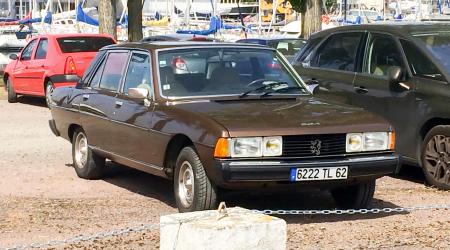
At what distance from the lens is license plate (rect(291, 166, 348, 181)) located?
6.93m

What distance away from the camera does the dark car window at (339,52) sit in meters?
10.3

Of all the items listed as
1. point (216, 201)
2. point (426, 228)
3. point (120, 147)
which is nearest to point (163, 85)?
point (120, 147)

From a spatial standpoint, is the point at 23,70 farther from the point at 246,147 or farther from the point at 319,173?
the point at 319,173

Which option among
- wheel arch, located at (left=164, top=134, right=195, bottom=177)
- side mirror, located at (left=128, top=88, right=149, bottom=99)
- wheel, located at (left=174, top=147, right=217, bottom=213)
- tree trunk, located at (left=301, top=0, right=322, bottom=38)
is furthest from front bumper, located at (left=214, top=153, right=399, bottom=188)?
tree trunk, located at (left=301, top=0, right=322, bottom=38)

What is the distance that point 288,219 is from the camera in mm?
7441

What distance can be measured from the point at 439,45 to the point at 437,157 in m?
1.38

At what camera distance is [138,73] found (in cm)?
856

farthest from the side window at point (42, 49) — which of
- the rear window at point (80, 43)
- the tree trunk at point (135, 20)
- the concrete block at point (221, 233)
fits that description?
the concrete block at point (221, 233)

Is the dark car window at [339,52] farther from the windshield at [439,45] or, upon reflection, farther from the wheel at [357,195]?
the wheel at [357,195]

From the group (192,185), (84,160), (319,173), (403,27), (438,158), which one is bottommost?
(84,160)

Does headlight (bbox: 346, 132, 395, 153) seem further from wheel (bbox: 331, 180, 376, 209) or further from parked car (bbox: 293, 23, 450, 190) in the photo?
parked car (bbox: 293, 23, 450, 190)

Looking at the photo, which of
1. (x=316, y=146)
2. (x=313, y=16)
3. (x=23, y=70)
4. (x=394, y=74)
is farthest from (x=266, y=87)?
(x=313, y=16)

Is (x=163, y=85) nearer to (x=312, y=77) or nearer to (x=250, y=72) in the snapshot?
(x=250, y=72)

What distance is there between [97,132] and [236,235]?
4.51 m
